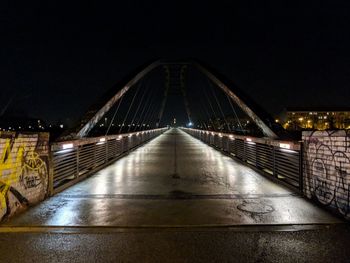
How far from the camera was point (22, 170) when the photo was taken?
6203 mm

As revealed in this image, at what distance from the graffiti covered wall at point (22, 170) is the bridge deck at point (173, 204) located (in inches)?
9.5

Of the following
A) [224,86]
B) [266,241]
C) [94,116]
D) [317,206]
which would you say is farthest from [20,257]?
[224,86]

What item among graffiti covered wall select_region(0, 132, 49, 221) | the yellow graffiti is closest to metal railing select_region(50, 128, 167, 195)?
graffiti covered wall select_region(0, 132, 49, 221)

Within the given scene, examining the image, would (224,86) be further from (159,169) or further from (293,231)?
(293,231)

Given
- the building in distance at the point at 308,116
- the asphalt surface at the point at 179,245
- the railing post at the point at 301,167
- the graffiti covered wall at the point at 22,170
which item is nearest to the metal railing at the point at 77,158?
the graffiti covered wall at the point at 22,170

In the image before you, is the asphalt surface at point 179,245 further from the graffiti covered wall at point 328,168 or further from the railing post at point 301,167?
the railing post at point 301,167

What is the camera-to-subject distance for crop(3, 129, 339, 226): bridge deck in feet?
18.1

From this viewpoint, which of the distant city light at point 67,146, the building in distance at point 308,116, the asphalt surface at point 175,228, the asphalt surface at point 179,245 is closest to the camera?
the asphalt surface at point 179,245

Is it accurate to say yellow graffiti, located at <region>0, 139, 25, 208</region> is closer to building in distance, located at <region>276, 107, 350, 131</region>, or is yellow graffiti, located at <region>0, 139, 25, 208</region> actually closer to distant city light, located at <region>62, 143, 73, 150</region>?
distant city light, located at <region>62, 143, 73, 150</region>

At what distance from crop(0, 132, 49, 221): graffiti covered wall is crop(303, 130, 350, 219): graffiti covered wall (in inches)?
213

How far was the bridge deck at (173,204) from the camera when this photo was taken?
552cm

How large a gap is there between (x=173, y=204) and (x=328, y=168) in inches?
115

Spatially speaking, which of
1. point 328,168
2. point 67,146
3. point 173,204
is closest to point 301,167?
point 328,168

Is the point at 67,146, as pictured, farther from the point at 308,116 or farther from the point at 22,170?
the point at 308,116
